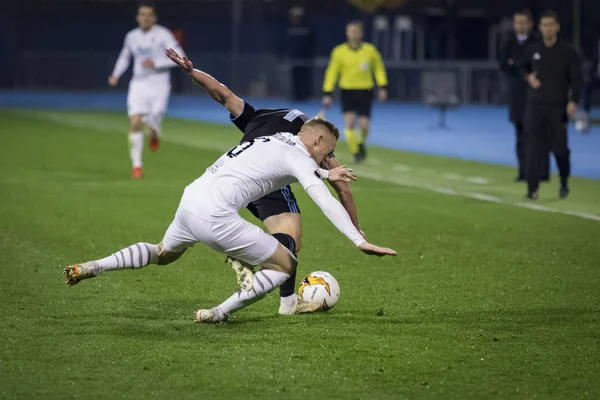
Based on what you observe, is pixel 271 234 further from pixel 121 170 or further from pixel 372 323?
pixel 121 170

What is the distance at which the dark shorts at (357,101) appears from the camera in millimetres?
22484

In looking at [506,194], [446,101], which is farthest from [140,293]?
[446,101]

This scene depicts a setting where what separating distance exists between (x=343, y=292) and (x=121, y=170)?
416 inches

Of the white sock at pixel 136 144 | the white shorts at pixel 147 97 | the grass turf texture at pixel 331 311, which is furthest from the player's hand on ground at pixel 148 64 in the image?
the grass turf texture at pixel 331 311

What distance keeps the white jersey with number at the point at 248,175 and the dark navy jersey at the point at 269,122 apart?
1.57 feet

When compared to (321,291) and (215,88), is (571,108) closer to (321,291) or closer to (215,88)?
(321,291)

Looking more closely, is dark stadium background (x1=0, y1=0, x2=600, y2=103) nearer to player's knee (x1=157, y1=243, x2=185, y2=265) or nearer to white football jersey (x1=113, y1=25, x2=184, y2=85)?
white football jersey (x1=113, y1=25, x2=184, y2=85)

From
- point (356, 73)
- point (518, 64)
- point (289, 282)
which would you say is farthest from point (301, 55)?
point (289, 282)

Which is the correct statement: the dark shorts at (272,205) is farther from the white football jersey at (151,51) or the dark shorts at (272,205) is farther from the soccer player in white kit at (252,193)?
the white football jersey at (151,51)

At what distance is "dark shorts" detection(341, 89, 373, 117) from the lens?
22.5 metres

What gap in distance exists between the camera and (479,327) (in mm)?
8531

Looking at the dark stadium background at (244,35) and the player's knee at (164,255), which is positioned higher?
the dark stadium background at (244,35)

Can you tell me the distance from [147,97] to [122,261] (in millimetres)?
10933

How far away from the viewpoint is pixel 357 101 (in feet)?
73.9
